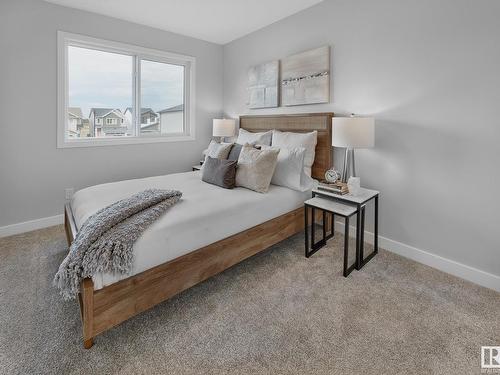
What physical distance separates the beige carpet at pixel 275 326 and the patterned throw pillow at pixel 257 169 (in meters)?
0.73

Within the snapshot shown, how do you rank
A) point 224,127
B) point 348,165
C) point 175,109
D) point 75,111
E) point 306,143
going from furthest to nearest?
point 175,109 < point 224,127 < point 75,111 < point 306,143 < point 348,165

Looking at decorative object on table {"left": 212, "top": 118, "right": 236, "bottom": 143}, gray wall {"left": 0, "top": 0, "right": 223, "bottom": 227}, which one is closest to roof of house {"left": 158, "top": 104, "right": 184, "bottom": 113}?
decorative object on table {"left": 212, "top": 118, "right": 236, "bottom": 143}

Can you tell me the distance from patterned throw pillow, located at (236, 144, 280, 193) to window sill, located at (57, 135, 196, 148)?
6.17 ft

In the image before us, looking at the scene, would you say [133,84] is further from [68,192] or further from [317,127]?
[317,127]

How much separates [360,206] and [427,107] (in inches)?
39.6

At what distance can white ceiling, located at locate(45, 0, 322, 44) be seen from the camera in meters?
3.00

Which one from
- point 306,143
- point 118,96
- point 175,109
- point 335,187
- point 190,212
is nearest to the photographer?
point 190,212

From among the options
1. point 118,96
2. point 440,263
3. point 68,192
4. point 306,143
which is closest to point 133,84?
point 118,96

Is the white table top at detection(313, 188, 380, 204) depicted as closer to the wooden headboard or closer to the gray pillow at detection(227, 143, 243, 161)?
the wooden headboard

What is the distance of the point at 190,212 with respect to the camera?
1.94 m

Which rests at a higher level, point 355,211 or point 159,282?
point 355,211

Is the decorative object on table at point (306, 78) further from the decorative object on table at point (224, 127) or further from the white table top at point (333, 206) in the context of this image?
the white table top at point (333, 206)

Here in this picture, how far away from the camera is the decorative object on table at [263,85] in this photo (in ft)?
11.6

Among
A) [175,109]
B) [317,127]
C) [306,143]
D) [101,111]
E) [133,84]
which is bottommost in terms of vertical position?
[306,143]
